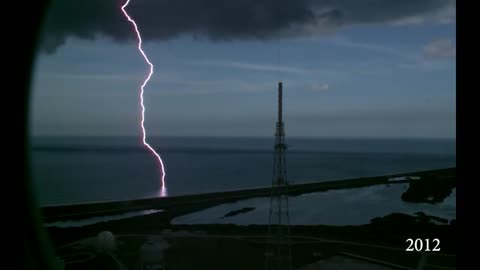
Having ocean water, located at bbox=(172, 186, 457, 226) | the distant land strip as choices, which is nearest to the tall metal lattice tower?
ocean water, located at bbox=(172, 186, 457, 226)

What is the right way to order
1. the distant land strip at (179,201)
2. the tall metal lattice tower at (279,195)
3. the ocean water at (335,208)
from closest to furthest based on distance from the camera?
the tall metal lattice tower at (279,195) < the ocean water at (335,208) < the distant land strip at (179,201)

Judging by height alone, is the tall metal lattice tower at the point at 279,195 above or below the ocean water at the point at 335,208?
above

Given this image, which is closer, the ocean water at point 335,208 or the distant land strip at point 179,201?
the ocean water at point 335,208

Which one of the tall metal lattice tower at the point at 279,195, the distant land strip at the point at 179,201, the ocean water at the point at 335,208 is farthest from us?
the distant land strip at the point at 179,201

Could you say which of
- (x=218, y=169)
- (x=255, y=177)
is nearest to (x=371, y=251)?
(x=255, y=177)

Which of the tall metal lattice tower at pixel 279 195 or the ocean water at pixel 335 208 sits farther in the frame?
the ocean water at pixel 335 208

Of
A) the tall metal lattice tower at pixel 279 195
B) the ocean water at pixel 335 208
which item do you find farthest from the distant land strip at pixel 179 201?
the tall metal lattice tower at pixel 279 195

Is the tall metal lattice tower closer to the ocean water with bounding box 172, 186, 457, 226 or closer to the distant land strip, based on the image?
the ocean water with bounding box 172, 186, 457, 226

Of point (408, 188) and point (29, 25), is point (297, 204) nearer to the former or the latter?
point (408, 188)

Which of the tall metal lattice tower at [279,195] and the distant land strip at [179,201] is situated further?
the distant land strip at [179,201]

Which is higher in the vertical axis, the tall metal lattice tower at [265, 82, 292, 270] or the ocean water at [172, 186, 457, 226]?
the tall metal lattice tower at [265, 82, 292, 270]

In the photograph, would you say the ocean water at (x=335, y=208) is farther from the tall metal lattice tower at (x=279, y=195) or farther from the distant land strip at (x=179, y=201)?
the tall metal lattice tower at (x=279, y=195)

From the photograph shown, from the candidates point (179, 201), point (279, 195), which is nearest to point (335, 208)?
point (179, 201)
